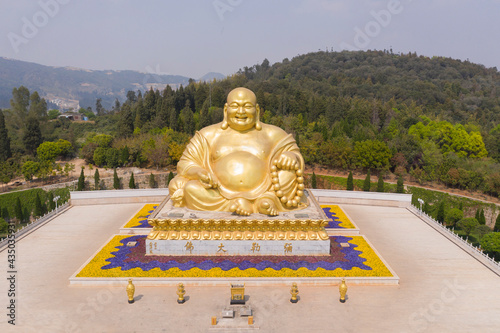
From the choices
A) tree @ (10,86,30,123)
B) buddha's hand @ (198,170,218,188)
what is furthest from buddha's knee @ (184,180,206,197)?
tree @ (10,86,30,123)

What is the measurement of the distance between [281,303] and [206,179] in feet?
15.3

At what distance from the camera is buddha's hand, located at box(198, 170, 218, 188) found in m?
12.2

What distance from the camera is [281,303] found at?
375 inches

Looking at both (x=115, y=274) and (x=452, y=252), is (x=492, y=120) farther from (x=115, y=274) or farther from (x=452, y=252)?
(x=115, y=274)

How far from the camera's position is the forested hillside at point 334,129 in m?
28.4

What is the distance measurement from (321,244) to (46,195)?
19833 millimetres

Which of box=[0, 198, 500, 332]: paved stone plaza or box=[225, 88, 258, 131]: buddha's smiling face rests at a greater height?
box=[225, 88, 258, 131]: buddha's smiling face

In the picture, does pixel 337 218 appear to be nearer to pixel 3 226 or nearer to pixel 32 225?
pixel 32 225

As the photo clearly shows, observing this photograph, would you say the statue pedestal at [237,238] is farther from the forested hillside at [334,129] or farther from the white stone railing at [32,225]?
the forested hillside at [334,129]

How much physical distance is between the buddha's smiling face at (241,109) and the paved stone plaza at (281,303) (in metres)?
5.64

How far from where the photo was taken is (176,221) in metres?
11.7

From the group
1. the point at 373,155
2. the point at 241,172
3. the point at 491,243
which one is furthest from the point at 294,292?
the point at 373,155

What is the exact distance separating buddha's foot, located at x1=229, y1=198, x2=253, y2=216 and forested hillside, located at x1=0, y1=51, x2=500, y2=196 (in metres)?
17.9

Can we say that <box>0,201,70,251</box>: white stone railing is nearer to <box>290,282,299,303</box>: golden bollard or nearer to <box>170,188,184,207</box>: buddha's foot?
<box>170,188,184,207</box>: buddha's foot
